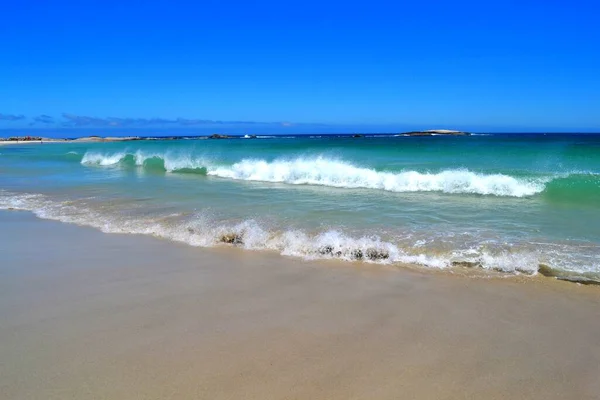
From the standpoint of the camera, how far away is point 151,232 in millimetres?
7402

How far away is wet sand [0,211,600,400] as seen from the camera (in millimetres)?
2826

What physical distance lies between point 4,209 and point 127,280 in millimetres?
7125

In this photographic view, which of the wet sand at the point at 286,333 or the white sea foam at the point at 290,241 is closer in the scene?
the wet sand at the point at 286,333

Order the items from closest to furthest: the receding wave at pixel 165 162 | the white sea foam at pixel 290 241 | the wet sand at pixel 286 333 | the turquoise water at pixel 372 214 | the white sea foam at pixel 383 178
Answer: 1. the wet sand at pixel 286 333
2. the white sea foam at pixel 290 241
3. the turquoise water at pixel 372 214
4. the white sea foam at pixel 383 178
5. the receding wave at pixel 165 162

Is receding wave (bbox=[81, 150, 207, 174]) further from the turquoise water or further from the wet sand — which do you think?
the wet sand

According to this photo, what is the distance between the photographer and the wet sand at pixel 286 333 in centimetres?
283

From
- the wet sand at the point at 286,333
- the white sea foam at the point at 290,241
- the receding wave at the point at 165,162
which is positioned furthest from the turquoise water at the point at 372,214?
the receding wave at the point at 165,162

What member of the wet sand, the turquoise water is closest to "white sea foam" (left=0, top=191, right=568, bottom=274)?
the turquoise water

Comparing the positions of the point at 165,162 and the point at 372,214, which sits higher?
the point at 165,162

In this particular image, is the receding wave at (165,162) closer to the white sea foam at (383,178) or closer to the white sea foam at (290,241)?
the white sea foam at (383,178)

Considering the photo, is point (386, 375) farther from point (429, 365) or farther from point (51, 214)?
point (51, 214)

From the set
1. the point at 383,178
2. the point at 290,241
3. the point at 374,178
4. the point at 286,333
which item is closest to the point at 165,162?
the point at 374,178

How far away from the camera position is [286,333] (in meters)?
3.54

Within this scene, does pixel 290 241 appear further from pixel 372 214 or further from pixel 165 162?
pixel 165 162
